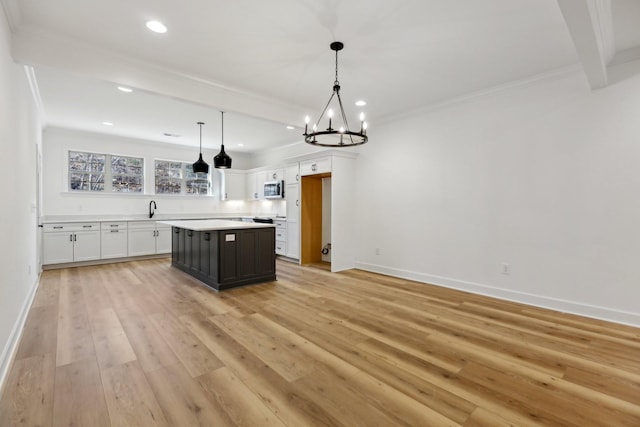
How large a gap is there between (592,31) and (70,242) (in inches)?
315

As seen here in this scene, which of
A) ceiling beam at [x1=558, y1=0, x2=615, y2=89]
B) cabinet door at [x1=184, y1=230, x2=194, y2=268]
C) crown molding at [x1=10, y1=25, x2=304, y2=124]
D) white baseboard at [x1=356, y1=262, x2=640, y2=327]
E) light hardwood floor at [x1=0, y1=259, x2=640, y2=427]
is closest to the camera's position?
light hardwood floor at [x1=0, y1=259, x2=640, y2=427]

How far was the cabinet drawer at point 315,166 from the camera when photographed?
5.69m

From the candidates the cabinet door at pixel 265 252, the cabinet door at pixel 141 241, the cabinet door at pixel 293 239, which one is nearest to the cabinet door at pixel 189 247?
the cabinet door at pixel 265 252

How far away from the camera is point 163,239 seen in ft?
22.9

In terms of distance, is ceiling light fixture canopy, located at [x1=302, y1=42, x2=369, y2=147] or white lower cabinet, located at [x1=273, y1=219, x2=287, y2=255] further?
white lower cabinet, located at [x1=273, y1=219, x2=287, y2=255]

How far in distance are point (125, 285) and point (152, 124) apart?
120 inches

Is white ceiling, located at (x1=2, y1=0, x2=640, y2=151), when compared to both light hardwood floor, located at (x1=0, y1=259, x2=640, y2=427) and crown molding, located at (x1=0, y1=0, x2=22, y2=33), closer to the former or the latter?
crown molding, located at (x1=0, y1=0, x2=22, y2=33)

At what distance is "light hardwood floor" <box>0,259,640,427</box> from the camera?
179 centimetres

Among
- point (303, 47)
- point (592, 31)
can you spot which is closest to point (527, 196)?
point (592, 31)

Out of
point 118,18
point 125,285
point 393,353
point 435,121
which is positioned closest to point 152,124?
point 125,285

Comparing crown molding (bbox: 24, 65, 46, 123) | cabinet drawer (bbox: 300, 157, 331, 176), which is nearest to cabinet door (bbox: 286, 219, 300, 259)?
cabinet drawer (bbox: 300, 157, 331, 176)

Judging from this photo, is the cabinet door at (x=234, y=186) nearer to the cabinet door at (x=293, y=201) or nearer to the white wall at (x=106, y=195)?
the white wall at (x=106, y=195)

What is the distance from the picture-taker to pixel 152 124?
18.8ft

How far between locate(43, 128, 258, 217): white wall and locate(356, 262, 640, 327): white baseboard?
18.3ft
